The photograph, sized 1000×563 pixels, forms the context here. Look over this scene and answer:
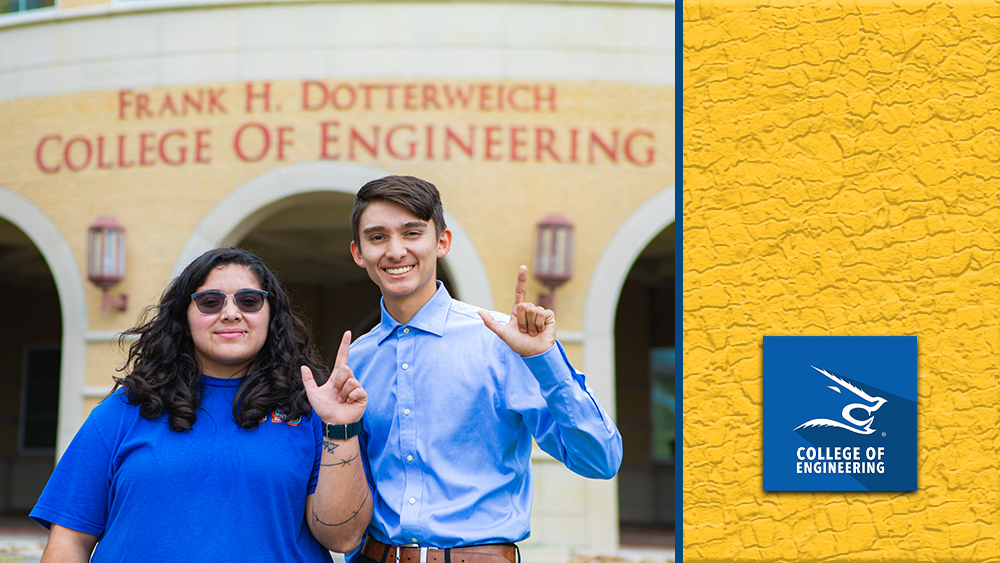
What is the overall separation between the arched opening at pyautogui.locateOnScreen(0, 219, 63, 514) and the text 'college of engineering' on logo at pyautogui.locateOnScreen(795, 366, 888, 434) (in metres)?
15.0

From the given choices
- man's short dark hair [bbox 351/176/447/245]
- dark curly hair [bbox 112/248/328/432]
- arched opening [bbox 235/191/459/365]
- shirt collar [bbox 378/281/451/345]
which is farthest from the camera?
arched opening [bbox 235/191/459/365]

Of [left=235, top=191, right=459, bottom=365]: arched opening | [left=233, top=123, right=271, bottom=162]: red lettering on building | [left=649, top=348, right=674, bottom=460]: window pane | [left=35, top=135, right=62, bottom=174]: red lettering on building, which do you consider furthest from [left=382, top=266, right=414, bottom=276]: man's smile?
[left=649, top=348, right=674, bottom=460]: window pane

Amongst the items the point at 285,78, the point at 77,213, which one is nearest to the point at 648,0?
the point at 285,78

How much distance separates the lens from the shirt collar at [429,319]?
2.49 meters

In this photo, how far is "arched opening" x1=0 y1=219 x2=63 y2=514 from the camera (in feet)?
48.7

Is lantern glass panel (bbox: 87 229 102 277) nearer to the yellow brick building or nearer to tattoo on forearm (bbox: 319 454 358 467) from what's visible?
the yellow brick building

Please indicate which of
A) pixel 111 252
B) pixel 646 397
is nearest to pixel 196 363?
pixel 111 252

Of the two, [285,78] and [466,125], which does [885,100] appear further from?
[285,78]

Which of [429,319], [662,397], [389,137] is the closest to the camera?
[429,319]

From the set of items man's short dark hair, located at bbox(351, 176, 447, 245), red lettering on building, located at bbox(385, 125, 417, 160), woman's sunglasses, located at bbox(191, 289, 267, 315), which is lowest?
woman's sunglasses, located at bbox(191, 289, 267, 315)

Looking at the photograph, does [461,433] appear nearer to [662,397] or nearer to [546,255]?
[546,255]

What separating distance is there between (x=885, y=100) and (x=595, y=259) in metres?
6.89

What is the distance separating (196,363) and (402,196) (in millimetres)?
702

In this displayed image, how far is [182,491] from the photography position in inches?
84.7
